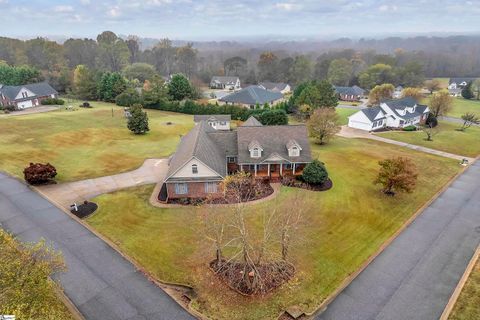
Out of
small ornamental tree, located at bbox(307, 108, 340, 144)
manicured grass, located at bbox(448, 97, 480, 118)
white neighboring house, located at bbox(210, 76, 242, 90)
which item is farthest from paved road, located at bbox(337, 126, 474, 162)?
white neighboring house, located at bbox(210, 76, 242, 90)

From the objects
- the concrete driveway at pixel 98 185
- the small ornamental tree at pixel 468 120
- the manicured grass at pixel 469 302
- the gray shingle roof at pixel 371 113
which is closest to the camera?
the manicured grass at pixel 469 302

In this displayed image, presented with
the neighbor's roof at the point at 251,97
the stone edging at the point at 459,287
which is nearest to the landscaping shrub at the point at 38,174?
the stone edging at the point at 459,287

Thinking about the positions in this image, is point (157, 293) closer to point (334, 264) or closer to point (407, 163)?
point (334, 264)

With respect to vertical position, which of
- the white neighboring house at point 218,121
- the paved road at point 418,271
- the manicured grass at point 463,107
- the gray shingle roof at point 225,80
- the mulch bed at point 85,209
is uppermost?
the gray shingle roof at point 225,80

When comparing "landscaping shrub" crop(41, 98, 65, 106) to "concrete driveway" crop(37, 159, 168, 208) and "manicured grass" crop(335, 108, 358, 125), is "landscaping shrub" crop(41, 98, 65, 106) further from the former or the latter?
"manicured grass" crop(335, 108, 358, 125)

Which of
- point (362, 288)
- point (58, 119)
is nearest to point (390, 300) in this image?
point (362, 288)

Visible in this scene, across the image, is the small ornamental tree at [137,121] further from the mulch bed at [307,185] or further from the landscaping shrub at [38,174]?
the mulch bed at [307,185]
